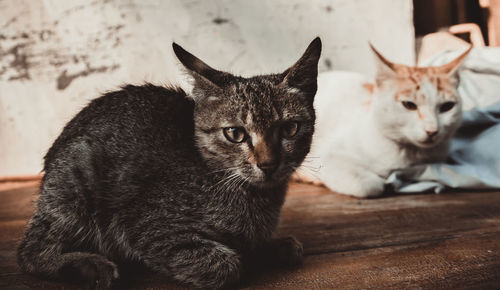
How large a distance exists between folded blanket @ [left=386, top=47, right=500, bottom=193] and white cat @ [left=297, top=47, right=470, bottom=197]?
0.26 feet

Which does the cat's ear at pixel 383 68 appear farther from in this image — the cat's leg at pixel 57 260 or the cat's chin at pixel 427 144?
the cat's leg at pixel 57 260

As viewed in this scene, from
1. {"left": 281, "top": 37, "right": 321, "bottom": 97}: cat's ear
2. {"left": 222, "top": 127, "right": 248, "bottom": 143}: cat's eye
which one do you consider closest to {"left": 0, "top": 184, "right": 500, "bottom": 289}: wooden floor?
{"left": 222, "top": 127, "right": 248, "bottom": 143}: cat's eye

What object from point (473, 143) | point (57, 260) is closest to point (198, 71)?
point (57, 260)

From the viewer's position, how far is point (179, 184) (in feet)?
3.35

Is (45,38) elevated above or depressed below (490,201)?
above

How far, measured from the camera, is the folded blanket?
183 centimetres

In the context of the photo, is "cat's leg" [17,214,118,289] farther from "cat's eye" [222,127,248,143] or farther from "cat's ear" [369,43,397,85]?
"cat's ear" [369,43,397,85]

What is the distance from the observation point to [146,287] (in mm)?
984

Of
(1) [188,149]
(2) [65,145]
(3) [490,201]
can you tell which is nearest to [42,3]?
(2) [65,145]

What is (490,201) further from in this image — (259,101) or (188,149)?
(188,149)

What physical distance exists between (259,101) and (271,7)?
169cm

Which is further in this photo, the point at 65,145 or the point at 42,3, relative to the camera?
the point at 42,3

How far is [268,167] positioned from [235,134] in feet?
0.43

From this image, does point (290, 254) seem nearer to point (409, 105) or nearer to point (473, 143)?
point (409, 105)
